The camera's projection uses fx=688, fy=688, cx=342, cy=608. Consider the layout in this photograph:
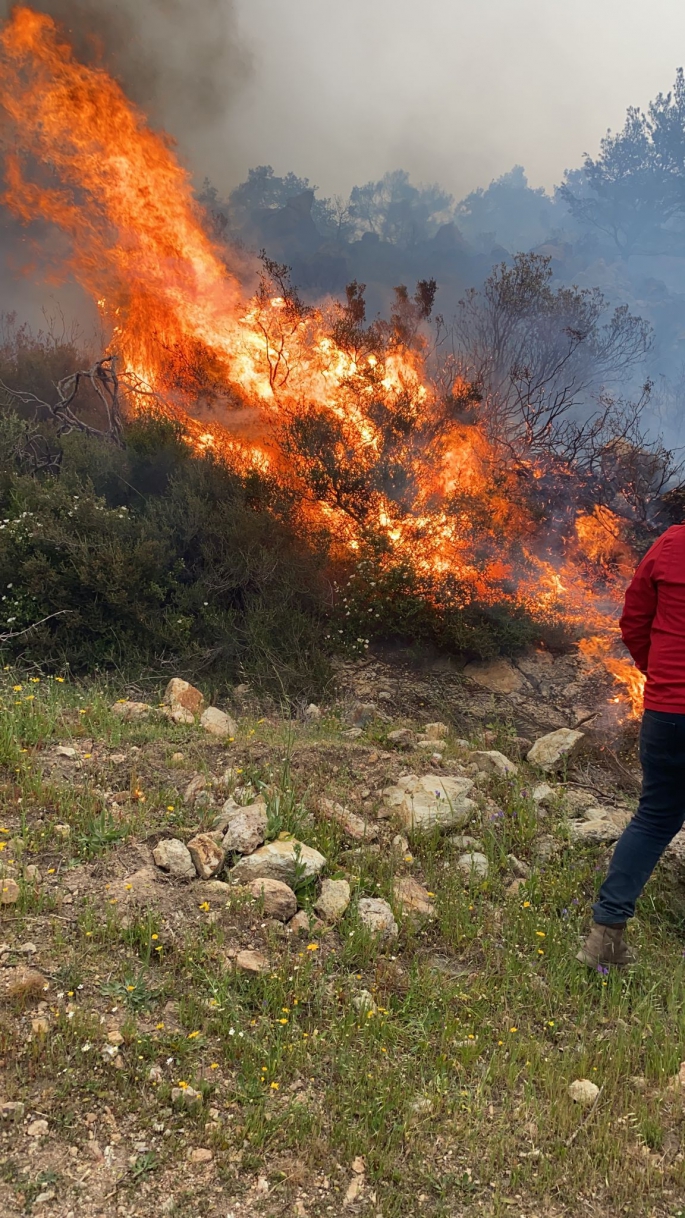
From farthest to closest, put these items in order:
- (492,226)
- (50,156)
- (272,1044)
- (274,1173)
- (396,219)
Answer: (492,226)
(396,219)
(50,156)
(272,1044)
(274,1173)

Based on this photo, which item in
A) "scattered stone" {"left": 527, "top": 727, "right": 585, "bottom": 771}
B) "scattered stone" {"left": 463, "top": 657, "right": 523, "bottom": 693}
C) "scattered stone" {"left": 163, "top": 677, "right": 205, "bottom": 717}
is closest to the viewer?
"scattered stone" {"left": 527, "top": 727, "right": 585, "bottom": 771}

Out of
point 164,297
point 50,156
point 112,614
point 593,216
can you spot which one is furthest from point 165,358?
point 593,216

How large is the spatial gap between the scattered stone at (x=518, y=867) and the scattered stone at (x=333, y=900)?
1.00 m

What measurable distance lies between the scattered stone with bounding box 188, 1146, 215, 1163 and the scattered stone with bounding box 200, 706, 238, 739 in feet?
10.3

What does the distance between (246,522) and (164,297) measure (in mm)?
6032

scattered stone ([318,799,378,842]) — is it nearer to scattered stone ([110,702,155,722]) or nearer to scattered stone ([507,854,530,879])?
scattered stone ([507,854,530,879])

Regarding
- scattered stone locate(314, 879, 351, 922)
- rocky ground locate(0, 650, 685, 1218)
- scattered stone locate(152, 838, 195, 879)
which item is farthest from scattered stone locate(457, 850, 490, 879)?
scattered stone locate(152, 838, 195, 879)

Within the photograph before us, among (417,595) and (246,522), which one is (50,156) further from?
(417,595)

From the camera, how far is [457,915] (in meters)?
3.12

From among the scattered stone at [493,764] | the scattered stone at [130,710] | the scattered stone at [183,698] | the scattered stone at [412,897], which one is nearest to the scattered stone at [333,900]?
the scattered stone at [412,897]

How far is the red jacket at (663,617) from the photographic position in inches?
107

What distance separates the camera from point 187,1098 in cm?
201

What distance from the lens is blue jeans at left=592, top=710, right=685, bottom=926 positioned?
2680 mm

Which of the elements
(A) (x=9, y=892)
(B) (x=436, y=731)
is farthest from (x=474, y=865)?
(B) (x=436, y=731)
